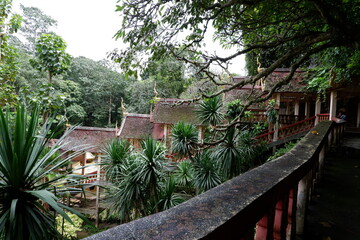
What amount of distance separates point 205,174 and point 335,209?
5.34 meters

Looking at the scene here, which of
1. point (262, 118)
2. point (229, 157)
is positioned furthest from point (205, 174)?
point (262, 118)

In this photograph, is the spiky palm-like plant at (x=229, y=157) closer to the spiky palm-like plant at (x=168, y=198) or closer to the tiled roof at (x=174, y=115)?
the spiky palm-like plant at (x=168, y=198)

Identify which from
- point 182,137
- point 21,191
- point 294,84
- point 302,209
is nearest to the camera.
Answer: point 302,209

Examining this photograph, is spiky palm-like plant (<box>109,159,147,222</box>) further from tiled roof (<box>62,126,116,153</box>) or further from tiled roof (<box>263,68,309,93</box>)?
tiled roof (<box>62,126,116,153</box>)

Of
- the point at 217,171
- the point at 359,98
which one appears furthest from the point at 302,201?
the point at 359,98

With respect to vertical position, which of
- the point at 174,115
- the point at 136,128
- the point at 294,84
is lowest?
→ the point at 136,128

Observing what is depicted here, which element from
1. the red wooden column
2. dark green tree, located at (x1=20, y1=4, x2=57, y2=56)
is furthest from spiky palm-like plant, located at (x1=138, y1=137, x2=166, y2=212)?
dark green tree, located at (x1=20, y1=4, x2=57, y2=56)

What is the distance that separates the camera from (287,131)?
1030 cm

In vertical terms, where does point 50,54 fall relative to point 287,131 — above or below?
above

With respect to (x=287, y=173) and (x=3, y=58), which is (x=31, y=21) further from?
(x=287, y=173)

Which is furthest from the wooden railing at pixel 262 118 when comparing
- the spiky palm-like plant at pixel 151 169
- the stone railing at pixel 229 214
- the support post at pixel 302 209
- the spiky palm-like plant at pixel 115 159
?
the stone railing at pixel 229 214

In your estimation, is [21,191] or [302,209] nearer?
[302,209]

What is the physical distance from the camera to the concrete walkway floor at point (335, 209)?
1.73 metres

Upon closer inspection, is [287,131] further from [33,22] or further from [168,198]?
[33,22]
